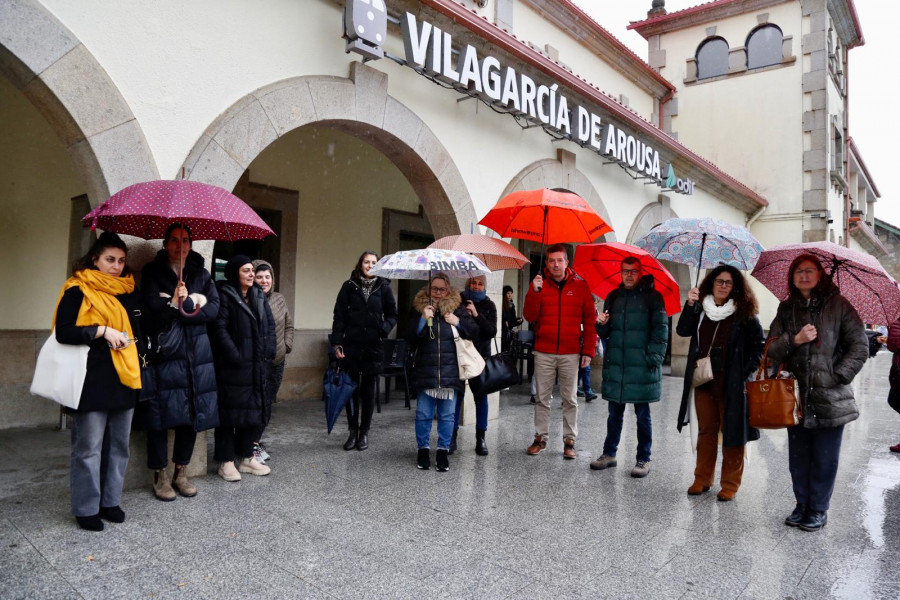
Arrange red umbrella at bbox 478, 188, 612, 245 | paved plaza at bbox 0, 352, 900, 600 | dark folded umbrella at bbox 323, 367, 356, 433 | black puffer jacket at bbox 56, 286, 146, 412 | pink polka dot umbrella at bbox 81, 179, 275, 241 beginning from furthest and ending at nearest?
1. red umbrella at bbox 478, 188, 612, 245
2. dark folded umbrella at bbox 323, 367, 356, 433
3. pink polka dot umbrella at bbox 81, 179, 275, 241
4. black puffer jacket at bbox 56, 286, 146, 412
5. paved plaza at bbox 0, 352, 900, 600

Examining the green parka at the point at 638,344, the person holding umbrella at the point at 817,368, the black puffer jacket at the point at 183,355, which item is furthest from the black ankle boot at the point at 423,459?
the person holding umbrella at the point at 817,368

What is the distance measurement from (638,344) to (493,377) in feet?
4.03

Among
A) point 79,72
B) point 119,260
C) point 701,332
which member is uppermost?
point 79,72

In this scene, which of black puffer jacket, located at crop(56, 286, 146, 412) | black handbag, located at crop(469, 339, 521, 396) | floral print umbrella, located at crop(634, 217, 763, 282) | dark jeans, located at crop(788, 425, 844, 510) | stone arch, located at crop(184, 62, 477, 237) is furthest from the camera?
black handbag, located at crop(469, 339, 521, 396)

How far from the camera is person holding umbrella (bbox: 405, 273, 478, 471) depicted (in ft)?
16.0

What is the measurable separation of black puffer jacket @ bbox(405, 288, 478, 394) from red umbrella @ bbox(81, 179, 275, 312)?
145 centimetres

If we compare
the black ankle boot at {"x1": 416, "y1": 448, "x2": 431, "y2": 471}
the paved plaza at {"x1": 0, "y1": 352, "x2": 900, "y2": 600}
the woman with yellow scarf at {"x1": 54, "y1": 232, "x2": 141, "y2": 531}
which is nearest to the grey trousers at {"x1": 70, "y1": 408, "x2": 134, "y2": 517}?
the woman with yellow scarf at {"x1": 54, "y1": 232, "x2": 141, "y2": 531}

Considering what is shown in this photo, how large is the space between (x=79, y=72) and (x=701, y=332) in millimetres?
4550

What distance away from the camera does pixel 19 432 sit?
5770 mm

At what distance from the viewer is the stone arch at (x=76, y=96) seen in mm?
3633

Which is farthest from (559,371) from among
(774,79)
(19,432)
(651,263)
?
(774,79)

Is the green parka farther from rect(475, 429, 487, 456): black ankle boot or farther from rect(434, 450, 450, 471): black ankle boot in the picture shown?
rect(434, 450, 450, 471): black ankle boot

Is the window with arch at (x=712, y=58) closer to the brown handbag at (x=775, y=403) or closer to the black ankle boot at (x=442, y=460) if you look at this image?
the brown handbag at (x=775, y=403)

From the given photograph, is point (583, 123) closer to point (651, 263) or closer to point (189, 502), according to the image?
point (651, 263)
